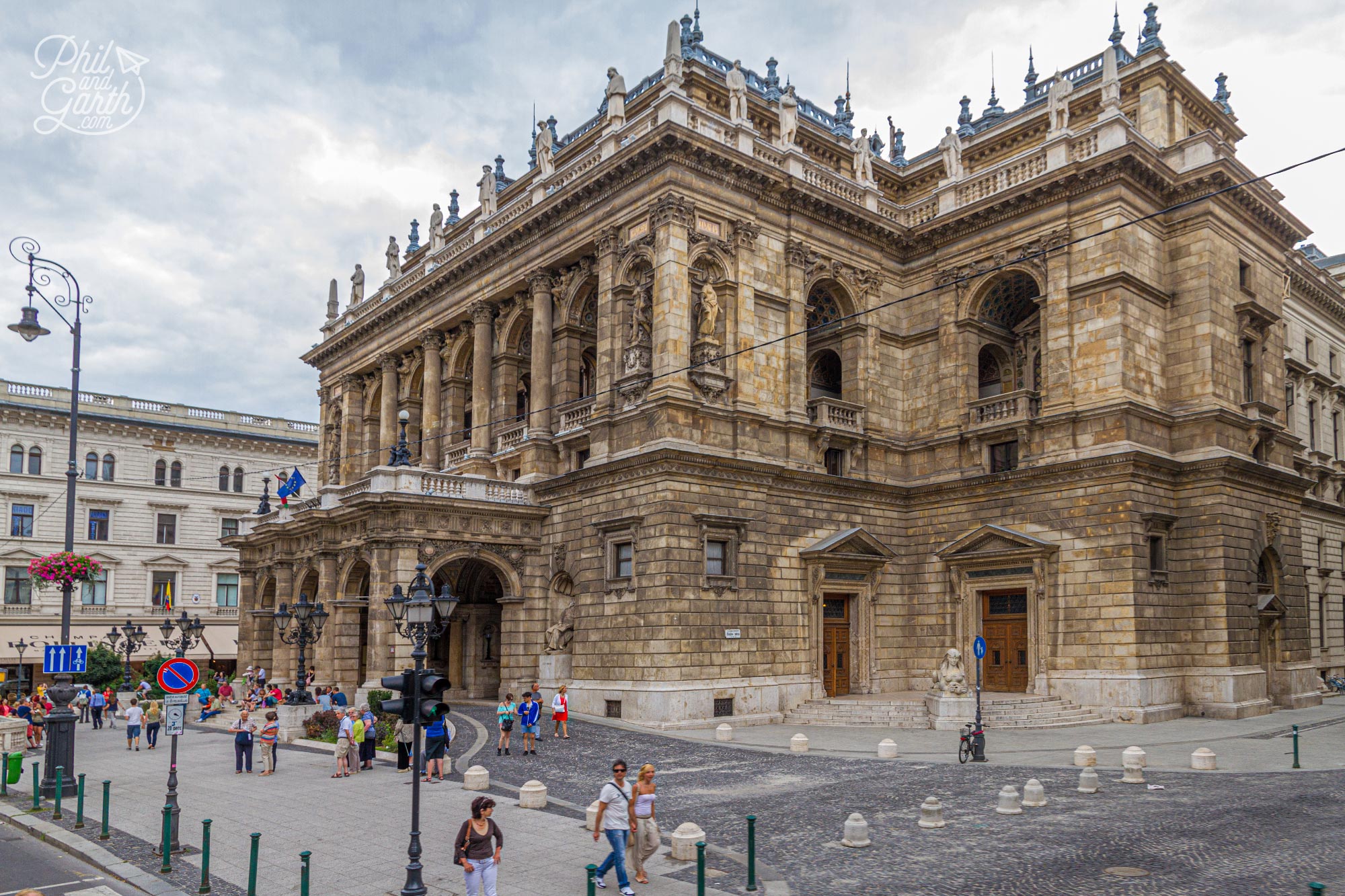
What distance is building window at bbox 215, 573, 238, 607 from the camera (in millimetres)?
66062

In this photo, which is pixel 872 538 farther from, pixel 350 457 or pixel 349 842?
pixel 350 457

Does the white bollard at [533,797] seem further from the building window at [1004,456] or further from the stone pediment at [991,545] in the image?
the building window at [1004,456]

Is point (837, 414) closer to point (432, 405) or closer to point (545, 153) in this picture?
point (545, 153)

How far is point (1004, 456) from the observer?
1388 inches

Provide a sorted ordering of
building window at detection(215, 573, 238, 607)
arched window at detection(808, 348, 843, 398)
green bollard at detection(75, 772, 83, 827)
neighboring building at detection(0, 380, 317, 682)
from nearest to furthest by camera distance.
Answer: green bollard at detection(75, 772, 83, 827) → arched window at detection(808, 348, 843, 398) → neighboring building at detection(0, 380, 317, 682) → building window at detection(215, 573, 238, 607)

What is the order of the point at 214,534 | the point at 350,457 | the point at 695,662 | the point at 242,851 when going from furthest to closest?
the point at 214,534
the point at 350,457
the point at 695,662
the point at 242,851

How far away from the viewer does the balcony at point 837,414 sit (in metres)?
34.9

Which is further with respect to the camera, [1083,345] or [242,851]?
[1083,345]

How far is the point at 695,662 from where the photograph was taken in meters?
30.4

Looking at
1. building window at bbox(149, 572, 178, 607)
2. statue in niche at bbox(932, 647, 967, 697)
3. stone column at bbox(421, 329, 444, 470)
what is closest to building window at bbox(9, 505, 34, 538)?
building window at bbox(149, 572, 178, 607)

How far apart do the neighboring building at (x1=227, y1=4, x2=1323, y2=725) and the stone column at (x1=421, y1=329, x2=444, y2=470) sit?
426 centimetres

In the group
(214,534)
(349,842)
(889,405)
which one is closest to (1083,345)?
(889,405)

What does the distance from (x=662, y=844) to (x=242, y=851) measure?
245 inches

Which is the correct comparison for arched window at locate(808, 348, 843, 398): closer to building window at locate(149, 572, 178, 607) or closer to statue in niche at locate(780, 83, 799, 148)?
statue in niche at locate(780, 83, 799, 148)
